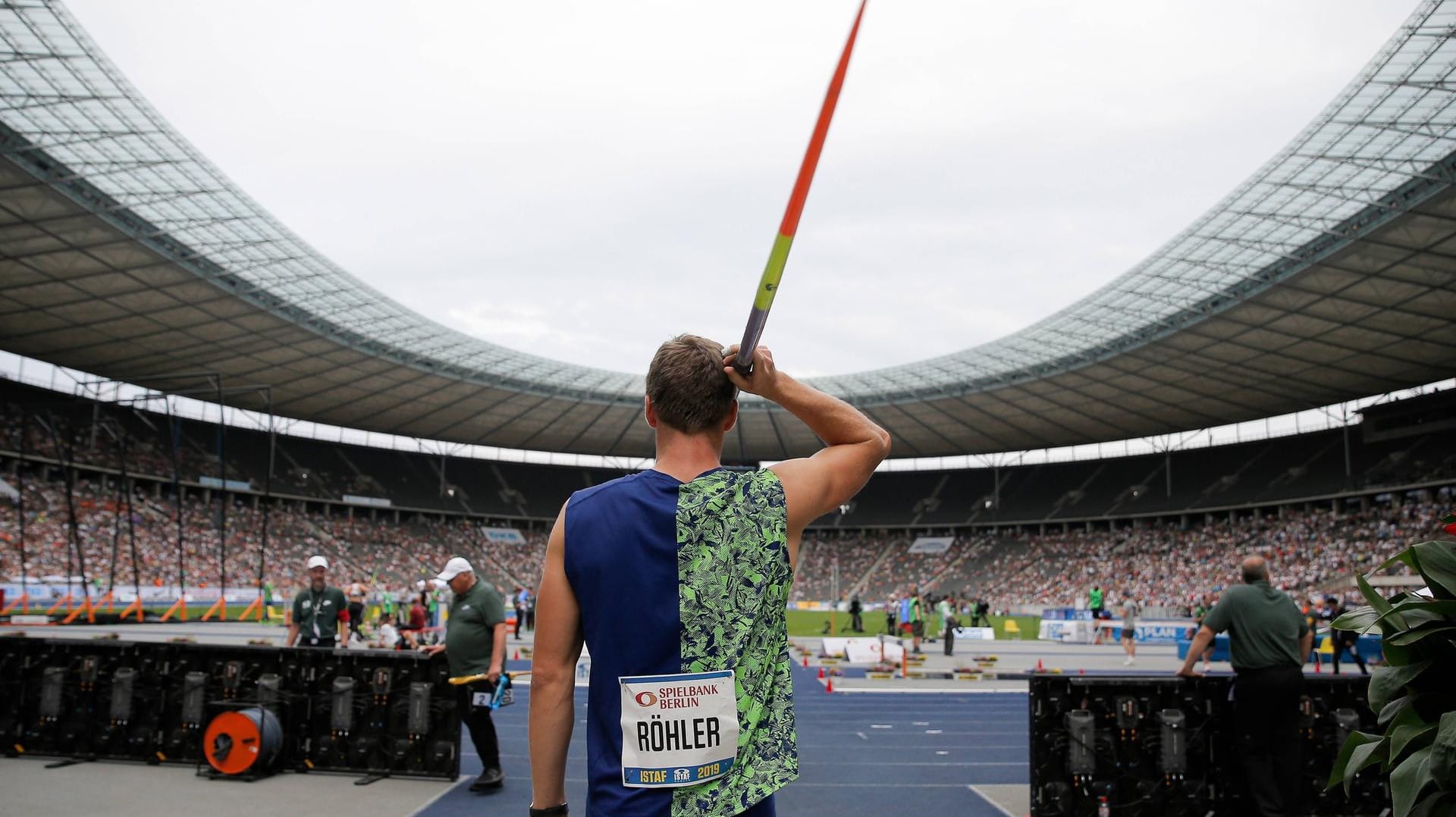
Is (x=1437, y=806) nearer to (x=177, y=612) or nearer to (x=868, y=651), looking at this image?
(x=868, y=651)

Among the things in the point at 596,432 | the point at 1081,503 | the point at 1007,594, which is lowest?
the point at 1007,594

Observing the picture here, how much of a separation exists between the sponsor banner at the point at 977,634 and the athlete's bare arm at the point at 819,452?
3349cm

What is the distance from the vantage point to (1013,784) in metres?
9.07

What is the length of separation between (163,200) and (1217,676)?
27.8m

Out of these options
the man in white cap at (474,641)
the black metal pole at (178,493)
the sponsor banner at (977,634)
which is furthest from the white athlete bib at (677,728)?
the sponsor banner at (977,634)

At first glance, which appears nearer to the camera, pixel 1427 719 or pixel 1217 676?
pixel 1427 719

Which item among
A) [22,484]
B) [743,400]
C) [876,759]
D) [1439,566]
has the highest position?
[743,400]

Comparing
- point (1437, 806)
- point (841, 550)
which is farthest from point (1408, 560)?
point (841, 550)

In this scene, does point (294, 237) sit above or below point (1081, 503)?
above

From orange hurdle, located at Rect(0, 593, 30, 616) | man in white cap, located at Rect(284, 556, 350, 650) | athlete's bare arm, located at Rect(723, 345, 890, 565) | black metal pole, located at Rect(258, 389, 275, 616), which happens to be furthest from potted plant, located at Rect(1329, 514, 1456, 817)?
orange hurdle, located at Rect(0, 593, 30, 616)

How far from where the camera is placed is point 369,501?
58875 millimetres

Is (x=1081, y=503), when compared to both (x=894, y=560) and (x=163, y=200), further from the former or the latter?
(x=163, y=200)

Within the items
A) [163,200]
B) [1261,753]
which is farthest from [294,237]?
[1261,753]

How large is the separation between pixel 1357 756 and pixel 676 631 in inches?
82.5
